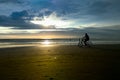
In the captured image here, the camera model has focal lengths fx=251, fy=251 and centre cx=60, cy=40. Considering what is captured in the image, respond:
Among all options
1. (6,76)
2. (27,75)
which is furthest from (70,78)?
(6,76)

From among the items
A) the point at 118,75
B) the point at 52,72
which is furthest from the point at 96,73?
the point at 52,72

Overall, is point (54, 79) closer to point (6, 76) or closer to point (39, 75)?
point (39, 75)

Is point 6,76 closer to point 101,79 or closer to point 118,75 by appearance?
point 101,79

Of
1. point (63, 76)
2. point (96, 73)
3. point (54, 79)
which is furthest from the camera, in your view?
point (96, 73)

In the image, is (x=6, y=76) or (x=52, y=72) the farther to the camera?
(x=52, y=72)

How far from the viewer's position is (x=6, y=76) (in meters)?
12.5

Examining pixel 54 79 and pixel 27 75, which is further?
pixel 27 75

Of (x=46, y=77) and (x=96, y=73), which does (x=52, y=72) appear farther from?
(x=96, y=73)

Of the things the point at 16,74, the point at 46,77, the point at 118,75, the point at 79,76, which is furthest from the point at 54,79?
the point at 118,75

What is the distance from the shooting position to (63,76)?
12.2 m

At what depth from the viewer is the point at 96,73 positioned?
43.1 ft

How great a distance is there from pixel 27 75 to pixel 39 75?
2.02 feet

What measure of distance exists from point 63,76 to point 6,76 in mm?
2841

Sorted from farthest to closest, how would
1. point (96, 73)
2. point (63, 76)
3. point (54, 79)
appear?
point (96, 73)
point (63, 76)
point (54, 79)
